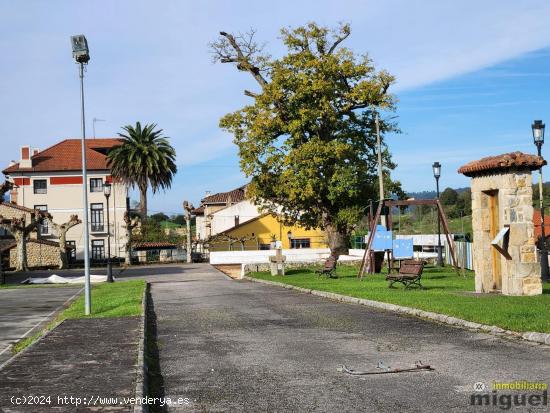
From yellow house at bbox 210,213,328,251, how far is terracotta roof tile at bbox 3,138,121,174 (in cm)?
1699

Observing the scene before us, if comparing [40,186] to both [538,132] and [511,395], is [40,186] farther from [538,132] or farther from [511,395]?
[511,395]

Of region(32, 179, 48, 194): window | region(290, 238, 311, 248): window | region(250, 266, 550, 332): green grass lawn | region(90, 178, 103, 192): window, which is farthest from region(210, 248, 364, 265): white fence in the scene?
region(32, 179, 48, 194): window

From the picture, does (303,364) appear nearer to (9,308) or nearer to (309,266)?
(9,308)

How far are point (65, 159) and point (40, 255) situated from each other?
51.6 ft

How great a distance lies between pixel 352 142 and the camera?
41.1 m

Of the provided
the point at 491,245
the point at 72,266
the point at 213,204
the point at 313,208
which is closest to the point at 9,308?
the point at 491,245

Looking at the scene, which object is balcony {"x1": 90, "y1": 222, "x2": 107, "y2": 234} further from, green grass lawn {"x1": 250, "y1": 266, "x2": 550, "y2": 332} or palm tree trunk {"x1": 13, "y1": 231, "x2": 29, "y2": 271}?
green grass lawn {"x1": 250, "y1": 266, "x2": 550, "y2": 332}

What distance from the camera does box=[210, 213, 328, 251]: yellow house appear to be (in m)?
74.5

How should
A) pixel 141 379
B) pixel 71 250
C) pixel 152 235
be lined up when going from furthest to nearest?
pixel 152 235
pixel 71 250
pixel 141 379

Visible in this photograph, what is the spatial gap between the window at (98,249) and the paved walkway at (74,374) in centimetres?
6625

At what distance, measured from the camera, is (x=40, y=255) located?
67.9 m

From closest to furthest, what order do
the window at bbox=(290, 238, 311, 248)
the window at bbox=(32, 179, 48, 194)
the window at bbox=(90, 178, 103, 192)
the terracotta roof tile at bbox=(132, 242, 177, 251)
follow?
the window at bbox=(290, 238, 311, 248), the window at bbox=(32, 179, 48, 194), the terracotta roof tile at bbox=(132, 242, 177, 251), the window at bbox=(90, 178, 103, 192)

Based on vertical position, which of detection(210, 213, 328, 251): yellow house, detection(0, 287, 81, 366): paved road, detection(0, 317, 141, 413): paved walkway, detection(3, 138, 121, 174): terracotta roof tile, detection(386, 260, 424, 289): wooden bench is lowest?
detection(0, 287, 81, 366): paved road

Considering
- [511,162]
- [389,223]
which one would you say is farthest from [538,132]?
[389,223]
